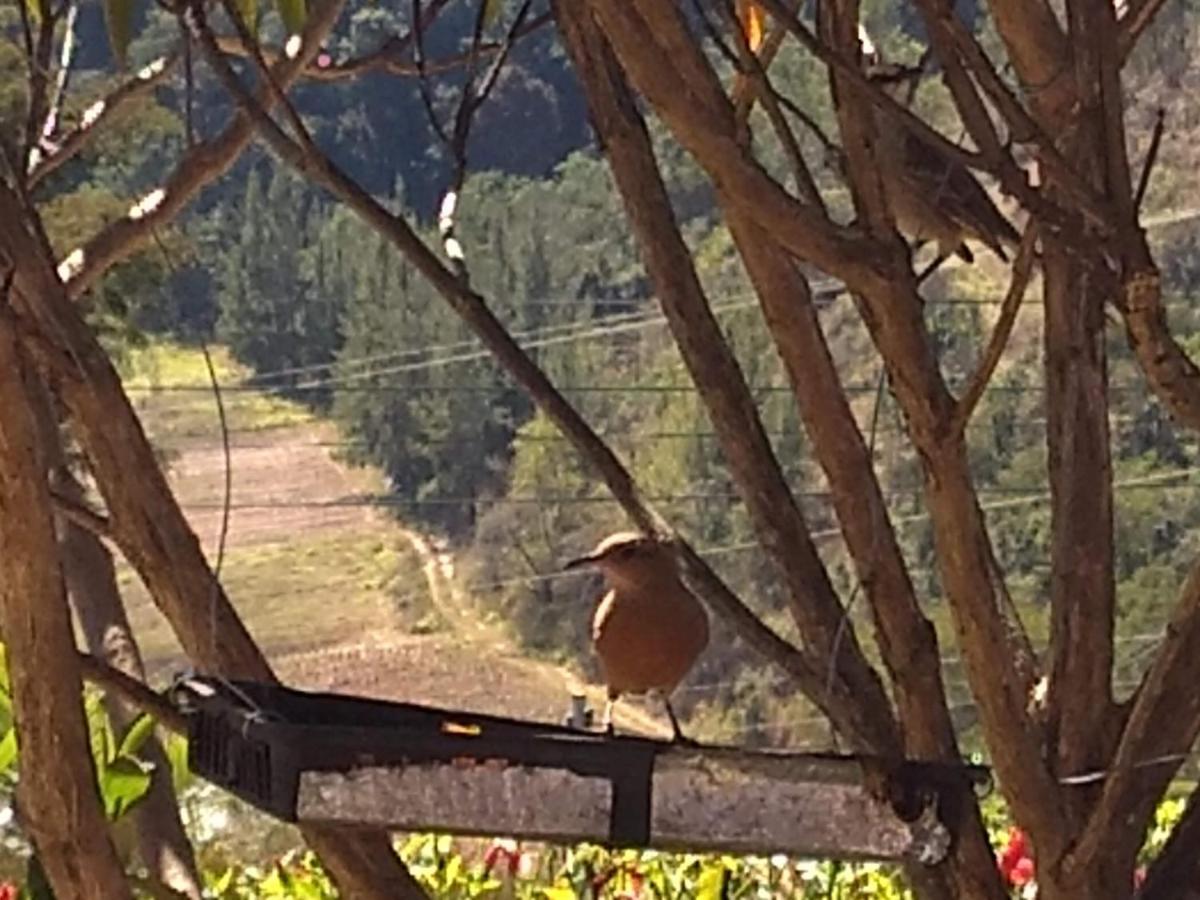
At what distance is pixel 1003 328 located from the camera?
3.88 ft

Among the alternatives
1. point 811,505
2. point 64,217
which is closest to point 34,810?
point 811,505

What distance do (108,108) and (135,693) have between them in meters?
0.74

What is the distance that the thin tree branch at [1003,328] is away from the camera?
46.4 inches

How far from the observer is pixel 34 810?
46.6 inches

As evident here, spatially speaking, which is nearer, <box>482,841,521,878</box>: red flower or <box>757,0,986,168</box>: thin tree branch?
<box>757,0,986,168</box>: thin tree branch

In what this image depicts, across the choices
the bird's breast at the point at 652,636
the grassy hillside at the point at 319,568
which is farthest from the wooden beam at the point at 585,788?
the grassy hillside at the point at 319,568

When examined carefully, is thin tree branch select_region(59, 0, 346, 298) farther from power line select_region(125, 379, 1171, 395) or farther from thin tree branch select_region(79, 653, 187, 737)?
thin tree branch select_region(79, 653, 187, 737)

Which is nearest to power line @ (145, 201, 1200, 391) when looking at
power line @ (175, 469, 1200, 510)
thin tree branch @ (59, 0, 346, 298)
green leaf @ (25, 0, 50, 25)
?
power line @ (175, 469, 1200, 510)

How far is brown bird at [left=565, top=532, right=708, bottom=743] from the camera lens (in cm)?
136

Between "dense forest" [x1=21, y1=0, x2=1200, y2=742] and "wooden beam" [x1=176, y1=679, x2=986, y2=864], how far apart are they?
1.15m

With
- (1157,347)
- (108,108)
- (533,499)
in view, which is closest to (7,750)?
(108,108)

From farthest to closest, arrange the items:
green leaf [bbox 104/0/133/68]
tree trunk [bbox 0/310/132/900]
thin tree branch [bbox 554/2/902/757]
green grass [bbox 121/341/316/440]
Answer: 1. green grass [bbox 121/341/316/440]
2. green leaf [bbox 104/0/133/68]
3. thin tree branch [bbox 554/2/902/757]
4. tree trunk [bbox 0/310/132/900]

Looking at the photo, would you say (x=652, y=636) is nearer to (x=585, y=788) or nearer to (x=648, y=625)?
(x=648, y=625)

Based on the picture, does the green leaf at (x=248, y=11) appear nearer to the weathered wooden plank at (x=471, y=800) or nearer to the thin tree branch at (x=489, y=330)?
the thin tree branch at (x=489, y=330)
